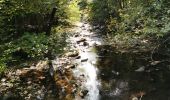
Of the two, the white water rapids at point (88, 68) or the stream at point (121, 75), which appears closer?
the stream at point (121, 75)

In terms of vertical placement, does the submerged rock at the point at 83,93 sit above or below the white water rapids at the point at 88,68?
above

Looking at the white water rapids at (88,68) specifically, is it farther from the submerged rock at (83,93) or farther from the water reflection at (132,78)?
the water reflection at (132,78)

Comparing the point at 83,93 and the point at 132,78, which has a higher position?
the point at 83,93

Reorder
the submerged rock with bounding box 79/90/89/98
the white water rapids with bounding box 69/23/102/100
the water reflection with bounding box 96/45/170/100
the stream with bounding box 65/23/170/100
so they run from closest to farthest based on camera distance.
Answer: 1. the water reflection with bounding box 96/45/170/100
2. the stream with bounding box 65/23/170/100
3. the submerged rock with bounding box 79/90/89/98
4. the white water rapids with bounding box 69/23/102/100

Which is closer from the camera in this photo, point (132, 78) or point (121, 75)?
point (132, 78)

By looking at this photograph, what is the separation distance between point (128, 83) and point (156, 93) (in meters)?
2.04

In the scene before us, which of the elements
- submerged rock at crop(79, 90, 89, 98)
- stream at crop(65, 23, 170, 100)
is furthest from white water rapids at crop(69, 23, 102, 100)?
submerged rock at crop(79, 90, 89, 98)

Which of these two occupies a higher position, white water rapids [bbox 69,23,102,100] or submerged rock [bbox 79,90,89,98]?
submerged rock [bbox 79,90,89,98]

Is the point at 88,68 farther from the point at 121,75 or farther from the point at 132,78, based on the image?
the point at 132,78

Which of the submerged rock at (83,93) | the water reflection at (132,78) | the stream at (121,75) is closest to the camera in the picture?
the water reflection at (132,78)

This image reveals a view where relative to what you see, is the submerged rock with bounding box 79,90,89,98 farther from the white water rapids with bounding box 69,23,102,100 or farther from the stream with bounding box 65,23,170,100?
the white water rapids with bounding box 69,23,102,100

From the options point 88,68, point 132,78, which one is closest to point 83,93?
point 132,78

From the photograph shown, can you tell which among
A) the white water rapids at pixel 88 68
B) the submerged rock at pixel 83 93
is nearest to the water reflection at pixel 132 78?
the white water rapids at pixel 88 68

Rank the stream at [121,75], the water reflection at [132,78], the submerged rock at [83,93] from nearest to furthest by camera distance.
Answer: the water reflection at [132,78]
the stream at [121,75]
the submerged rock at [83,93]
